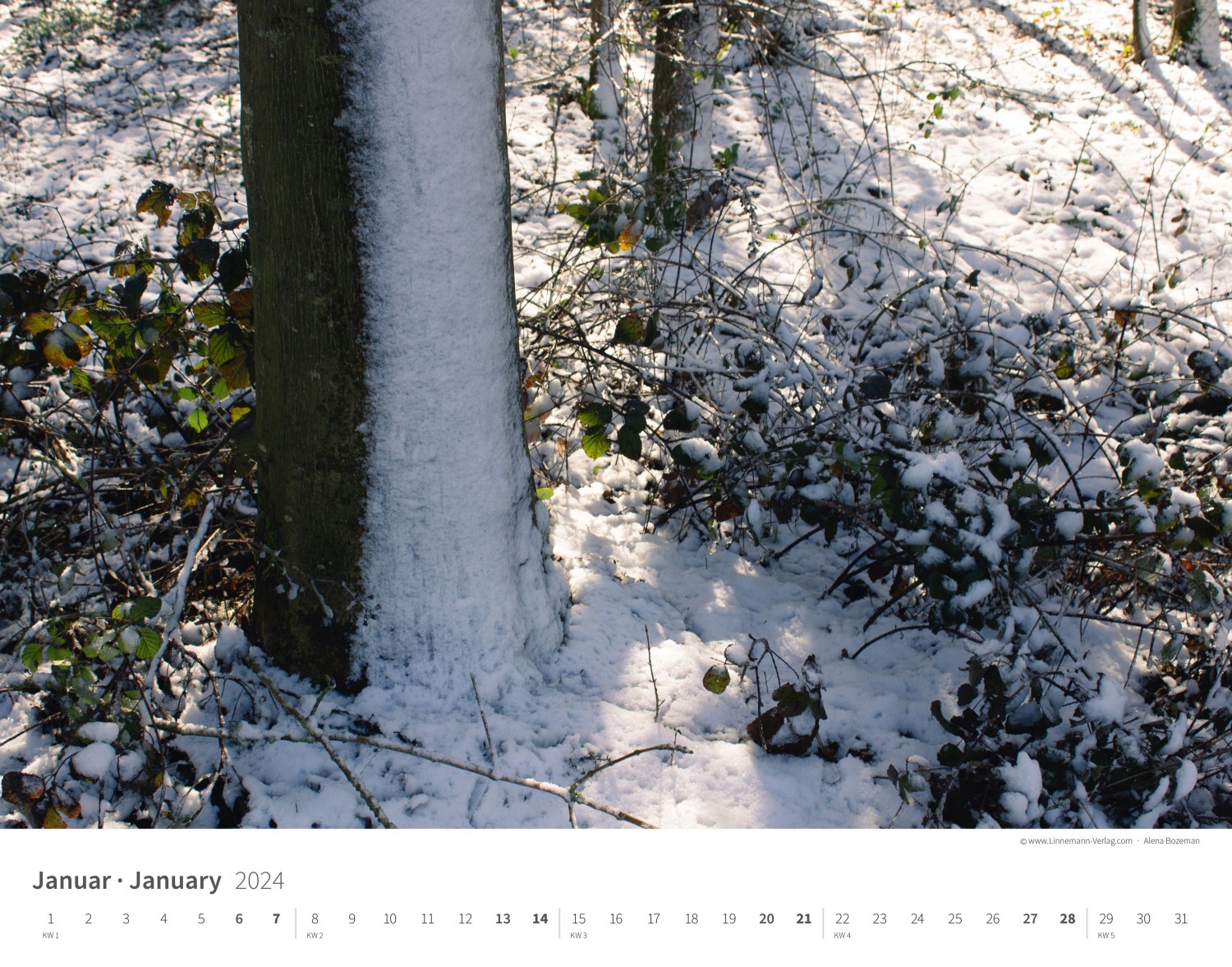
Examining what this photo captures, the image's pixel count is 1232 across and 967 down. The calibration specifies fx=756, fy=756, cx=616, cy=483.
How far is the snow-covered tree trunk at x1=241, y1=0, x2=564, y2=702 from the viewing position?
1.27 m

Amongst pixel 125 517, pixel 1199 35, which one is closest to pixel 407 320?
pixel 125 517

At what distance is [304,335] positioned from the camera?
1.43m

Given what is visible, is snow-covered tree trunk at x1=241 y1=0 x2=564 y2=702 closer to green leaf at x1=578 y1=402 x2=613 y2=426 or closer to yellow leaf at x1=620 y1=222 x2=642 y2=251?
green leaf at x1=578 y1=402 x2=613 y2=426

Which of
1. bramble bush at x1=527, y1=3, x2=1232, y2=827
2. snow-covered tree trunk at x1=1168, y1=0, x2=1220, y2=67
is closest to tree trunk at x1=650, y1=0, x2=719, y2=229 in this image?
bramble bush at x1=527, y1=3, x2=1232, y2=827

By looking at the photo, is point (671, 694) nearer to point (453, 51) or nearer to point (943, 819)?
point (943, 819)

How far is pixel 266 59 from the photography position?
1279 mm

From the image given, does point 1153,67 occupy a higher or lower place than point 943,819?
higher

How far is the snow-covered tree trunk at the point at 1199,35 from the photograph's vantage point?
265 inches

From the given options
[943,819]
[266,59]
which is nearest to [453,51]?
[266,59]

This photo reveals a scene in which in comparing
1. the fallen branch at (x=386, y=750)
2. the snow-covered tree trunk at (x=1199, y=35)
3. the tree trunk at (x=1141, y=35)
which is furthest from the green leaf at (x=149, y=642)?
the snow-covered tree trunk at (x=1199, y=35)

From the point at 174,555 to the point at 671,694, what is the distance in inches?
57.8

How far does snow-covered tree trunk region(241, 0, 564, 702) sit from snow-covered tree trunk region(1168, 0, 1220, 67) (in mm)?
8207

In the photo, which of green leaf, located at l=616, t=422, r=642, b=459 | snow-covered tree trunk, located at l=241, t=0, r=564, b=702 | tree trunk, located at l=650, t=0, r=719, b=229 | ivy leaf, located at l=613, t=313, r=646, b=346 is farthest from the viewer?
tree trunk, located at l=650, t=0, r=719, b=229
